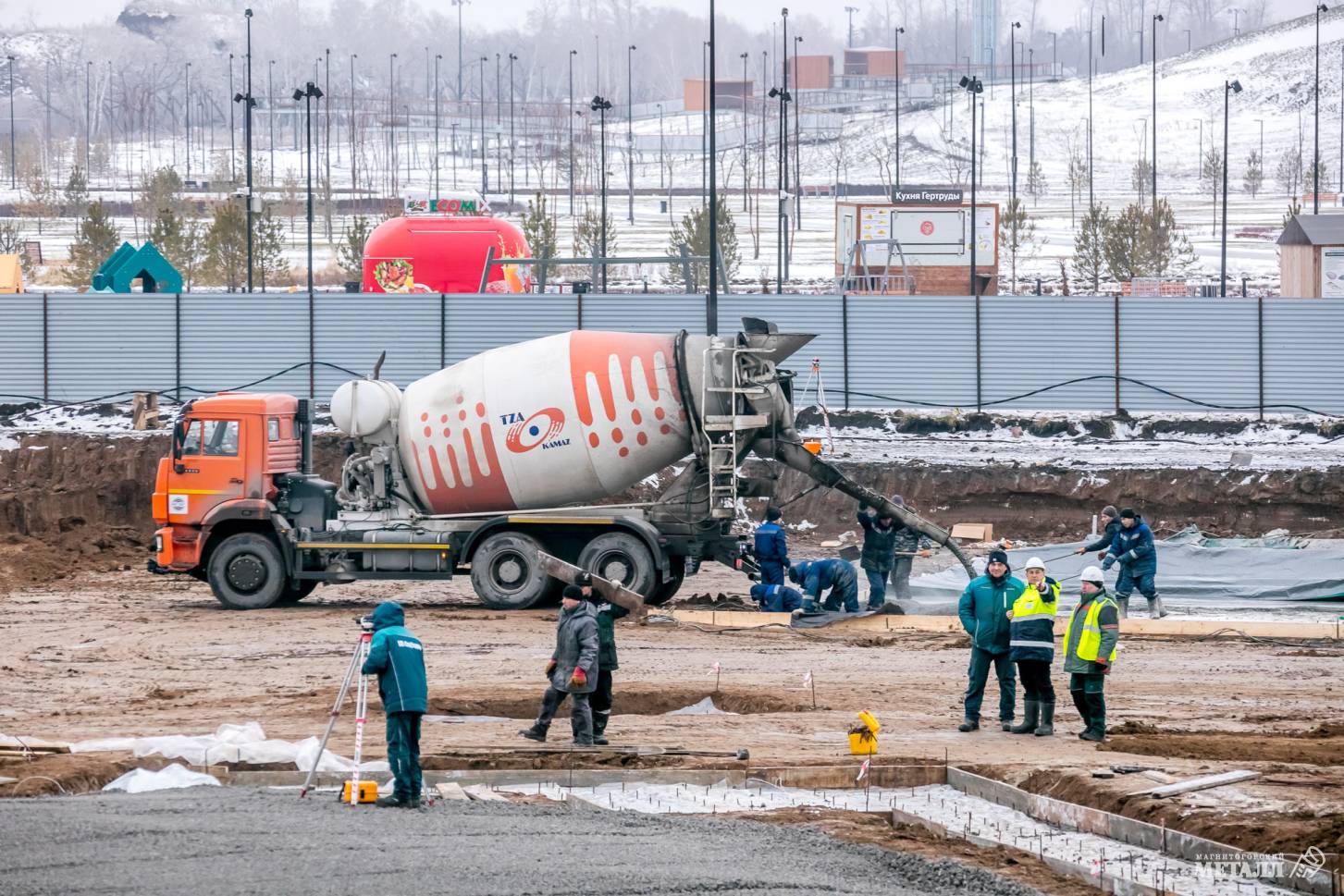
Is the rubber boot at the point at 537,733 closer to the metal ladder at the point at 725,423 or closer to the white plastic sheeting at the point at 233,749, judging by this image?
the white plastic sheeting at the point at 233,749

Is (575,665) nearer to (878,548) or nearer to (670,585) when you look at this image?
(878,548)

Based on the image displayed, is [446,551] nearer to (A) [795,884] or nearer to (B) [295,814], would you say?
(B) [295,814]

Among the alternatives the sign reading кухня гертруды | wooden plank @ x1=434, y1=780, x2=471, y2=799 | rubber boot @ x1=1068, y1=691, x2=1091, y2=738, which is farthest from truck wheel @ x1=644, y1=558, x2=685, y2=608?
the sign reading кухня гертруды

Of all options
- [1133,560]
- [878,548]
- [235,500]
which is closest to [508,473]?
[235,500]

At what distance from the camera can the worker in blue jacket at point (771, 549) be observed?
67.4ft

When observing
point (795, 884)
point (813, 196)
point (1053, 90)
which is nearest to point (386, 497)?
point (795, 884)

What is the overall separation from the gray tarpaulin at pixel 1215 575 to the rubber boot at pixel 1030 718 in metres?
5.80

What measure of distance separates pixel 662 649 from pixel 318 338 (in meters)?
16.9

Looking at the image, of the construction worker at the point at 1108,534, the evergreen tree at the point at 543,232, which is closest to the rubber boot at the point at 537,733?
the construction worker at the point at 1108,534

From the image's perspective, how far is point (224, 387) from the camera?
3378 cm

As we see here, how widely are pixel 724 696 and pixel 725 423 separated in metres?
5.27

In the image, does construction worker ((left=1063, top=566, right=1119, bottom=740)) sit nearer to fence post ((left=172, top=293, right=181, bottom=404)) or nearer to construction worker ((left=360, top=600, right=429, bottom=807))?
construction worker ((left=360, top=600, right=429, bottom=807))

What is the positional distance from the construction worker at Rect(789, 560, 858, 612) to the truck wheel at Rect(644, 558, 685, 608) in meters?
1.57

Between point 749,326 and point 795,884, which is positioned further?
point 749,326
